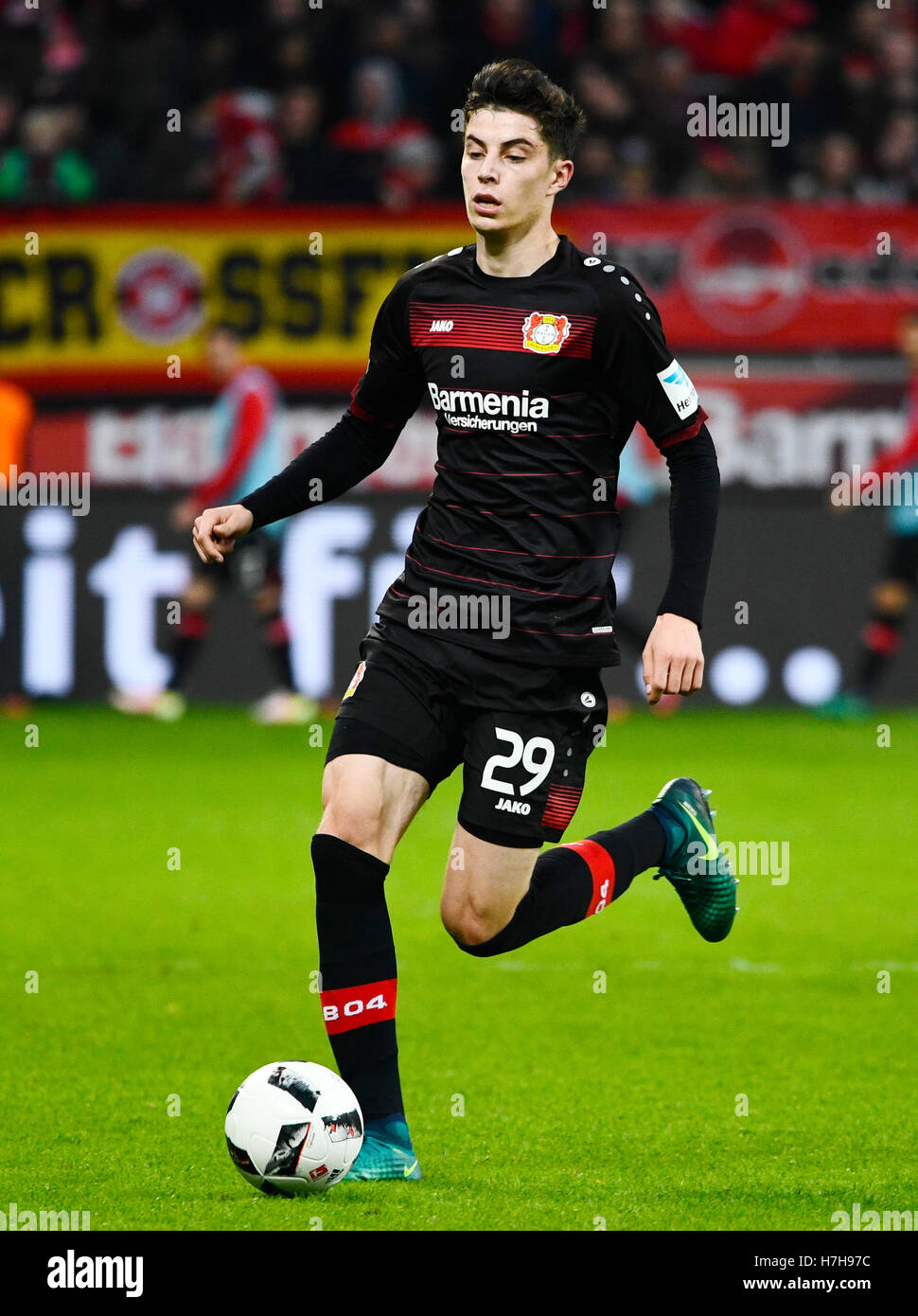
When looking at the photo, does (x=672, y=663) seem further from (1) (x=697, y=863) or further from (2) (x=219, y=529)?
(1) (x=697, y=863)

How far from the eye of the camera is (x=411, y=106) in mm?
14766

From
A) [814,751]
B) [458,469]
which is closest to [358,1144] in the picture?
[458,469]

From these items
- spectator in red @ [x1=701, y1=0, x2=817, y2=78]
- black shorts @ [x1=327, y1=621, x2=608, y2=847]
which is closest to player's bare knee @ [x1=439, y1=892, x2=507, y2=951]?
black shorts @ [x1=327, y1=621, x2=608, y2=847]

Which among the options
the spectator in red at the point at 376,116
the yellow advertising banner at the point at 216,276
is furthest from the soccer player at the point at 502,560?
the spectator in red at the point at 376,116

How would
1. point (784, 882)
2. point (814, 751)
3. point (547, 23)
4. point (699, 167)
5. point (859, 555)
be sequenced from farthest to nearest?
point (547, 23), point (699, 167), point (859, 555), point (814, 751), point (784, 882)

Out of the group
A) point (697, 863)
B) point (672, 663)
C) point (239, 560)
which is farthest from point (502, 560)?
point (239, 560)

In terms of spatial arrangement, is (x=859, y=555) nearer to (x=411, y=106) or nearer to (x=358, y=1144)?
(x=411, y=106)

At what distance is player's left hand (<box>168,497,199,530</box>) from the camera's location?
1227 cm

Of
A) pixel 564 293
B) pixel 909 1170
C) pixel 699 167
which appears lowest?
pixel 909 1170

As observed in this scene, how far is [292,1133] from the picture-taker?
3.81 metres

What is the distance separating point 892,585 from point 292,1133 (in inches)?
342

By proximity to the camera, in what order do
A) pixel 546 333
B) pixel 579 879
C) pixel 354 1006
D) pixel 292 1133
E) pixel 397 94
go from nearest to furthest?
pixel 292 1133 < pixel 354 1006 < pixel 546 333 < pixel 579 879 < pixel 397 94

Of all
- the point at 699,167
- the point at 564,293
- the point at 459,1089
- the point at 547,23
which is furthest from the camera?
the point at 547,23
